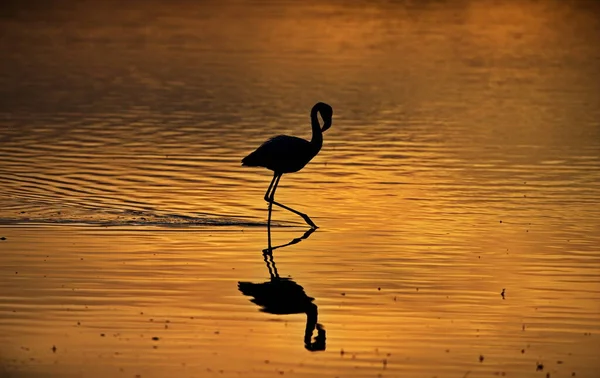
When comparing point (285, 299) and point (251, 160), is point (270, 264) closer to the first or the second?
point (285, 299)

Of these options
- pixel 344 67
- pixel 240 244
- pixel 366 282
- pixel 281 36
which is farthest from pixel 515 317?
pixel 281 36

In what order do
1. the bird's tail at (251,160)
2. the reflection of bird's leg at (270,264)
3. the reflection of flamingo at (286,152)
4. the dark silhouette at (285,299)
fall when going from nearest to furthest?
the dark silhouette at (285,299) < the reflection of bird's leg at (270,264) < the reflection of flamingo at (286,152) < the bird's tail at (251,160)

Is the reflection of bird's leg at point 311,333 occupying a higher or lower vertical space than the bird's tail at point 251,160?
lower

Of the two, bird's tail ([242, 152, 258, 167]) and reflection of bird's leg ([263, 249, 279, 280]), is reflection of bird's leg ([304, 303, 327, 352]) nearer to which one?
reflection of bird's leg ([263, 249, 279, 280])

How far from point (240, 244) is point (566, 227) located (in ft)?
13.7

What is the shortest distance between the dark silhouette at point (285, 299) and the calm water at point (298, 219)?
7 cm

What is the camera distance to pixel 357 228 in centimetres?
1848

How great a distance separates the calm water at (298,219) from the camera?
1238cm

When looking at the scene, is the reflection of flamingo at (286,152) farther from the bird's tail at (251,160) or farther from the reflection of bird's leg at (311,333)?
the reflection of bird's leg at (311,333)

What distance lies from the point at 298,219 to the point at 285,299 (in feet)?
16.9

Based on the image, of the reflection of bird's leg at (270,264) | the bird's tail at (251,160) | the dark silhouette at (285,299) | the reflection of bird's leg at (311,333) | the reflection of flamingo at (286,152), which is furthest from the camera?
the bird's tail at (251,160)

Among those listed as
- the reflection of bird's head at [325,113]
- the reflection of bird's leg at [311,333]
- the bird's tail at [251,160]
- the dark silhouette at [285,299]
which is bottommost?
the reflection of bird's leg at [311,333]

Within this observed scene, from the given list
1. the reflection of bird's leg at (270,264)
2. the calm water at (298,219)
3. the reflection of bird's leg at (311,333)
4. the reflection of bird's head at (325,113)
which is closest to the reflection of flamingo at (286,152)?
the reflection of bird's head at (325,113)

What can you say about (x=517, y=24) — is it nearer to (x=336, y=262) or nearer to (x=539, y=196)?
(x=539, y=196)
